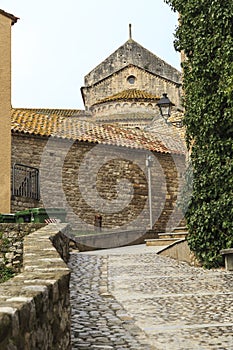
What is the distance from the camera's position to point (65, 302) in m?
4.61

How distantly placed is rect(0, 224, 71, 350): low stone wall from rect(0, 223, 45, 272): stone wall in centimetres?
732

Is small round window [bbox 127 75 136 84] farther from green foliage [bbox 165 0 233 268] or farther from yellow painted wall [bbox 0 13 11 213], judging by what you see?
green foliage [bbox 165 0 233 268]

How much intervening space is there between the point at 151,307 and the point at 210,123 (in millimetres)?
5470

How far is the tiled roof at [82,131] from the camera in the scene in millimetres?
21031

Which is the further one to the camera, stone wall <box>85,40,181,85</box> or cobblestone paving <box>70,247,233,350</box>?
stone wall <box>85,40,181,85</box>

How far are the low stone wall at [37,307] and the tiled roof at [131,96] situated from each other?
31.8m

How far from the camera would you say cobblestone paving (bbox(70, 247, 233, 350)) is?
17.8 feet

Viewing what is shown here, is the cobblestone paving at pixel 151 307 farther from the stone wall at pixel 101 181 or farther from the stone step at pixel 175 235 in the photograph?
the stone wall at pixel 101 181

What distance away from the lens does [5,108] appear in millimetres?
19422

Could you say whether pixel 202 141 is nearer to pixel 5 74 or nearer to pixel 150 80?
pixel 5 74

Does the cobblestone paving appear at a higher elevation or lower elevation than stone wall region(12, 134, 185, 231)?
lower

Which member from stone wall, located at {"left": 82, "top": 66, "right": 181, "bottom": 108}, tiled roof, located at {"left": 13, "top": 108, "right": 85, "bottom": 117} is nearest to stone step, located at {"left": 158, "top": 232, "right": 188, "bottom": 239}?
stone wall, located at {"left": 82, "top": 66, "right": 181, "bottom": 108}

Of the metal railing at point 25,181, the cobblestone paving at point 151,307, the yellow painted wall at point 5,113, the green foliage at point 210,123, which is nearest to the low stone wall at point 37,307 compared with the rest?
the cobblestone paving at point 151,307

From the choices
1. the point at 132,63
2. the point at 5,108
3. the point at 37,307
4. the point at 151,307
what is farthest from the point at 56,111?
the point at 37,307
